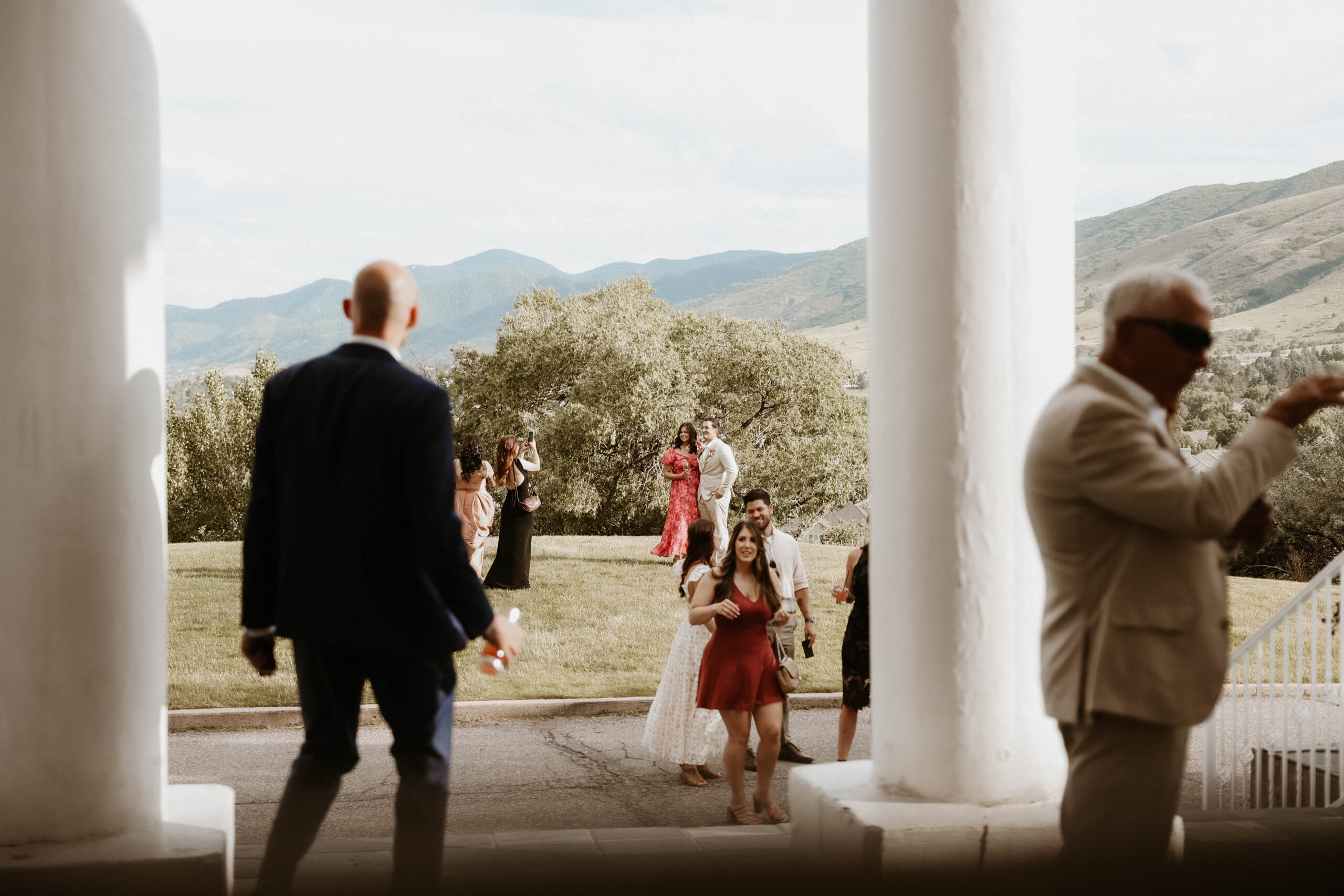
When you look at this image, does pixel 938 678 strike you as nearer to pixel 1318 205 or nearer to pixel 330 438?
pixel 330 438

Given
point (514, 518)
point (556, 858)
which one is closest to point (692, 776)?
point (556, 858)

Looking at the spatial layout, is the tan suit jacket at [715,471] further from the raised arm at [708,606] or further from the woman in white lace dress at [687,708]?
the raised arm at [708,606]

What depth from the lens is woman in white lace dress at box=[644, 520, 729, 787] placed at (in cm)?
757

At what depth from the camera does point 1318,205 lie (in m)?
144

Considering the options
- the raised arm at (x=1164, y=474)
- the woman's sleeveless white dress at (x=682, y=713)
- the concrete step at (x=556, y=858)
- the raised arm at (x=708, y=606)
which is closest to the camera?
the raised arm at (x=1164, y=474)

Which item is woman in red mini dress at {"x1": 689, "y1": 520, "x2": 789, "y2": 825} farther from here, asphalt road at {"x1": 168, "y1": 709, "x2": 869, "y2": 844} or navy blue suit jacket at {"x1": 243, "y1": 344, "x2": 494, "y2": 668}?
navy blue suit jacket at {"x1": 243, "y1": 344, "x2": 494, "y2": 668}

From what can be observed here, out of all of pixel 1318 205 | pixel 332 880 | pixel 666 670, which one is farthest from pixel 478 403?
pixel 1318 205

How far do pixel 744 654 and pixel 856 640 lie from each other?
0.98 meters

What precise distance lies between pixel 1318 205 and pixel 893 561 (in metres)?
160

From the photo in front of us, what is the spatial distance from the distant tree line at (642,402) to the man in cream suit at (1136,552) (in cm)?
3748

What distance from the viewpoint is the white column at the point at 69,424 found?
3.67 meters

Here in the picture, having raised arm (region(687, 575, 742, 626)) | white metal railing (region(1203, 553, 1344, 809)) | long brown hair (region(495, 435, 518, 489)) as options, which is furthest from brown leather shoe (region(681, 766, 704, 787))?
long brown hair (region(495, 435, 518, 489))

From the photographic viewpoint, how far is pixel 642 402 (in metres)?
41.5

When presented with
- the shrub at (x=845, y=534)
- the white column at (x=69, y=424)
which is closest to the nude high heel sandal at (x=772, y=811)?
the white column at (x=69, y=424)
